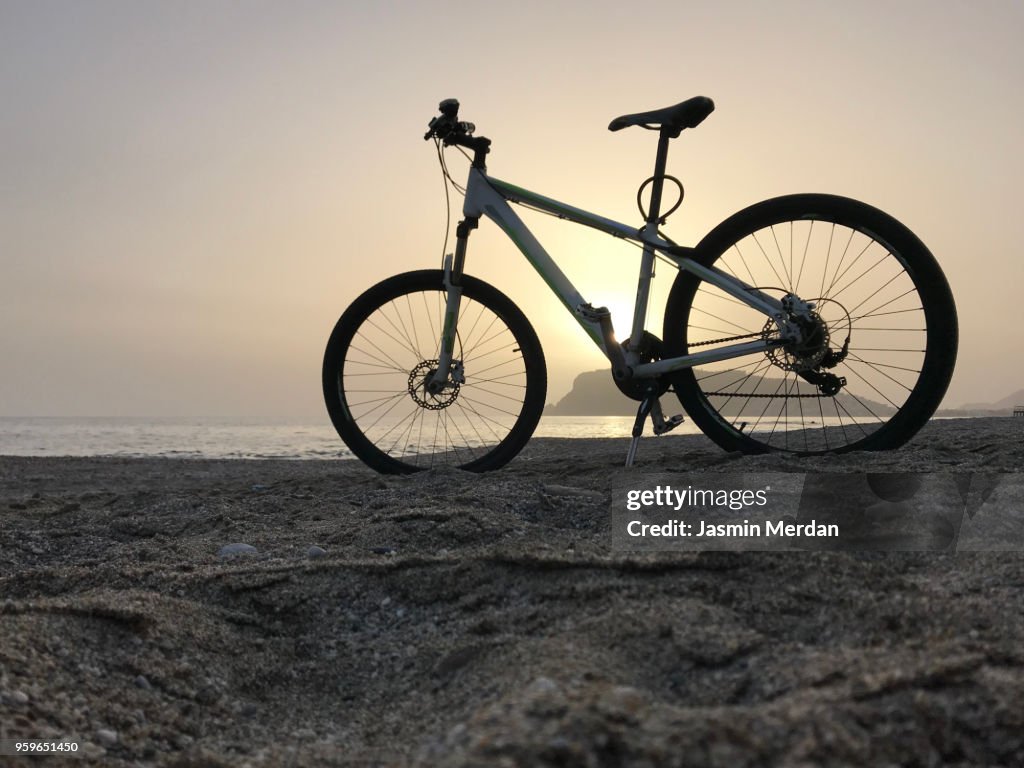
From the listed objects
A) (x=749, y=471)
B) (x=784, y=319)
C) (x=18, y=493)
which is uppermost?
(x=784, y=319)

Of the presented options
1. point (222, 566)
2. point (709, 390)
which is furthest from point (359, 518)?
point (709, 390)

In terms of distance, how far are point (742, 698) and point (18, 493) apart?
17.3 feet

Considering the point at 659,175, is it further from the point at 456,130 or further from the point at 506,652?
the point at 506,652

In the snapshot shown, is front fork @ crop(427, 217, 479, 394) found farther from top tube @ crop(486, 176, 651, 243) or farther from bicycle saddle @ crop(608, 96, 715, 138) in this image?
bicycle saddle @ crop(608, 96, 715, 138)

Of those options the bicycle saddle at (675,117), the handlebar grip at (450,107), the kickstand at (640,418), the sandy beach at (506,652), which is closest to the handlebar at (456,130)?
the handlebar grip at (450,107)

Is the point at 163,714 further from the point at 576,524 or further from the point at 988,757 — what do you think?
the point at 576,524

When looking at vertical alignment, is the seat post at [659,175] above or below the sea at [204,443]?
above

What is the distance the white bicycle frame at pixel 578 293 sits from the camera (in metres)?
3.52

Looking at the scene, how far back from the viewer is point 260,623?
1.86 meters

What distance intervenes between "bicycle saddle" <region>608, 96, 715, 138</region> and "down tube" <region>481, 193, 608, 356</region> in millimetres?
716

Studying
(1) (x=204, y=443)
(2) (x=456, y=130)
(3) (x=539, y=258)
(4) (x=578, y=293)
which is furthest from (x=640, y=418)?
(1) (x=204, y=443)

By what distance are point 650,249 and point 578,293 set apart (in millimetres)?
442

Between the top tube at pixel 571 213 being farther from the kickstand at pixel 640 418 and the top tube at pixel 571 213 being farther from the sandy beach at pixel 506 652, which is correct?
the sandy beach at pixel 506 652

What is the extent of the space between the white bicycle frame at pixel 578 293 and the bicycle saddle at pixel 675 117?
0.48 m
